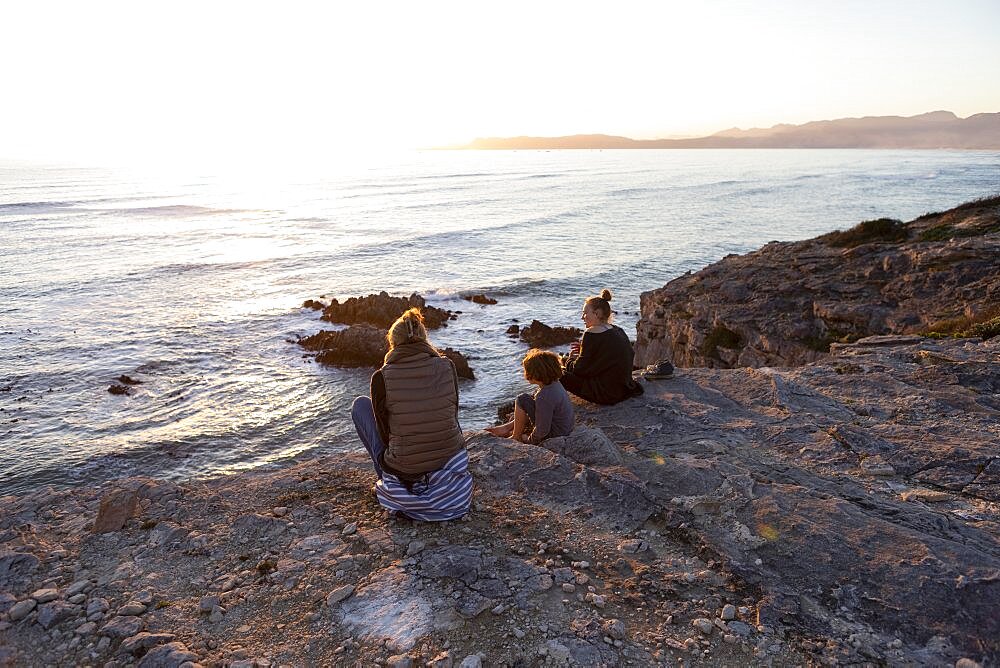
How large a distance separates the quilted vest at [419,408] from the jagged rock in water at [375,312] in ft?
61.9

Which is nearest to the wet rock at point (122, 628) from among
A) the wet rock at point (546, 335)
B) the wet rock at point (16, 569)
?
the wet rock at point (16, 569)

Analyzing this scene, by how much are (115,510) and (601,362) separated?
654 cm

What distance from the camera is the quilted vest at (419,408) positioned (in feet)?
17.6

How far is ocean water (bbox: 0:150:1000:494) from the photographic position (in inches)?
580

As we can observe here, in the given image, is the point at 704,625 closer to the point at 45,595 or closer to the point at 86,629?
the point at 86,629

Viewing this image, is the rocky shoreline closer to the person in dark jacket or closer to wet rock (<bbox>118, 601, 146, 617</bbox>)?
wet rock (<bbox>118, 601, 146, 617</bbox>)

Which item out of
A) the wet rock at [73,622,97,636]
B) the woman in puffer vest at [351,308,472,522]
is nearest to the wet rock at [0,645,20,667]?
the wet rock at [73,622,97,636]

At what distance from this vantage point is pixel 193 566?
17.9 feet

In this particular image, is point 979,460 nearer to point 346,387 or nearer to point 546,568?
point 546,568

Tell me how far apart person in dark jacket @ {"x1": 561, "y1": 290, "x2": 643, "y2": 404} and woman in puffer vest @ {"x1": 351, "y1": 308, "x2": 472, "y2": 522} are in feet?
11.2

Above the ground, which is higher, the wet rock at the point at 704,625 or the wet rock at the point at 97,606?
the wet rock at the point at 704,625

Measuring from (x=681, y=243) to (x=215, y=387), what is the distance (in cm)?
3865

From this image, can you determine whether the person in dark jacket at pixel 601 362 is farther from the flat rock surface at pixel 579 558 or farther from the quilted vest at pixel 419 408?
the quilted vest at pixel 419 408

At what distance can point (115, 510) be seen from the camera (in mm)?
6266
